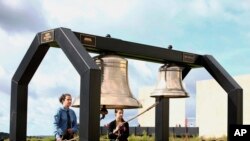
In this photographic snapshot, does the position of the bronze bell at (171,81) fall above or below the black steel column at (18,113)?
above

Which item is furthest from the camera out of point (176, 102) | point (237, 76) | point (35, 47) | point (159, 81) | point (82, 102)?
point (176, 102)

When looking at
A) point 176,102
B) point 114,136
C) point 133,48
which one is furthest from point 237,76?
point 133,48

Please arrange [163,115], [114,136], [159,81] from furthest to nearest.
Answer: [114,136], [163,115], [159,81]

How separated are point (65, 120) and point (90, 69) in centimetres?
307

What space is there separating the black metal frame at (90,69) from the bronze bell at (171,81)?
10 cm

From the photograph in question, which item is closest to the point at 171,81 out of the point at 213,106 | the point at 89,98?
the point at 89,98

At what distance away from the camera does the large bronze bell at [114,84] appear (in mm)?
6359

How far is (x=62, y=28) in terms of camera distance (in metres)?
6.30

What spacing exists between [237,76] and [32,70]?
2517cm

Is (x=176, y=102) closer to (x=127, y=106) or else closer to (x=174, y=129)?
(x=174, y=129)

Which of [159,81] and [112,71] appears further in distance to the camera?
[159,81]

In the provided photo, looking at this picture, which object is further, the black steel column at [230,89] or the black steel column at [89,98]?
the black steel column at [230,89]

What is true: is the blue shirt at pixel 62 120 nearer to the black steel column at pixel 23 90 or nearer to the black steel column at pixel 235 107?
the black steel column at pixel 23 90

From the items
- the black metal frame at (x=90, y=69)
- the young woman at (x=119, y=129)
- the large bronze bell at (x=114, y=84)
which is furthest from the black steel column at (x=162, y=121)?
A: the large bronze bell at (x=114, y=84)
